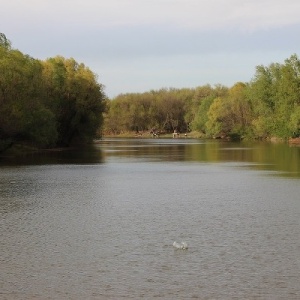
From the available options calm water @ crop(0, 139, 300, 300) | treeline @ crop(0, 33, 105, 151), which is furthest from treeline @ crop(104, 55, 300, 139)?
calm water @ crop(0, 139, 300, 300)

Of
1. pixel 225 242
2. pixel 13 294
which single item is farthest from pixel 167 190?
pixel 13 294

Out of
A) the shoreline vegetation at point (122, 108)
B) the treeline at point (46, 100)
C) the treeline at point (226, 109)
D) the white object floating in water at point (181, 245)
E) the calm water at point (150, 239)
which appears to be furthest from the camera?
the treeline at point (226, 109)

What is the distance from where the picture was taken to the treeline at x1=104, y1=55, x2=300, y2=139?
105 meters

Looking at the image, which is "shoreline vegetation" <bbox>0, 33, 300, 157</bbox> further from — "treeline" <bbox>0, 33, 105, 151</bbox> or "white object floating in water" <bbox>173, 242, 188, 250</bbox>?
"white object floating in water" <bbox>173, 242, 188, 250</bbox>

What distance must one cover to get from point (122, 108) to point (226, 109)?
159ft

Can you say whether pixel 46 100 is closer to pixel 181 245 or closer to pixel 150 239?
pixel 150 239

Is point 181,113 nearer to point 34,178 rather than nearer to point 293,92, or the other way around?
point 293,92

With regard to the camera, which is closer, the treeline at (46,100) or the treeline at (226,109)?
the treeline at (46,100)

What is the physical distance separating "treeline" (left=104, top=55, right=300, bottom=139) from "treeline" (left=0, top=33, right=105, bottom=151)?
37.5 metres

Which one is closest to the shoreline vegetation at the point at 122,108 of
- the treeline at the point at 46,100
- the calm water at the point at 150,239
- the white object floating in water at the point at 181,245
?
the treeline at the point at 46,100

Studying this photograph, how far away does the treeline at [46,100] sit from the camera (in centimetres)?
5712

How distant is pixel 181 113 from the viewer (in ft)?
553

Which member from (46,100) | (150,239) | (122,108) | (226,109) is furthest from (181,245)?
(122,108)

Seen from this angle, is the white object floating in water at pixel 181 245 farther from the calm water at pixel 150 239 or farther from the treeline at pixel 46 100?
the treeline at pixel 46 100
